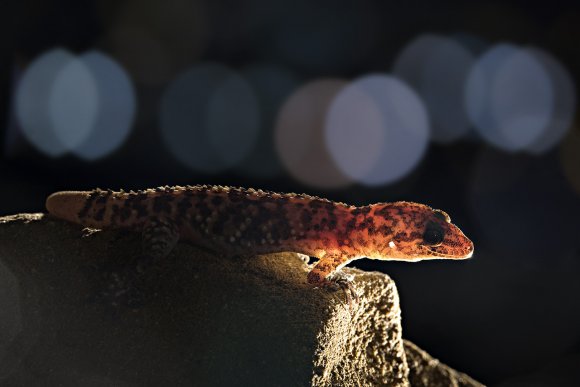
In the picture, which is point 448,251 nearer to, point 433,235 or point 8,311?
point 433,235

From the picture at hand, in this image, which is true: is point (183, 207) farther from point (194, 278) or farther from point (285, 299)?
point (285, 299)

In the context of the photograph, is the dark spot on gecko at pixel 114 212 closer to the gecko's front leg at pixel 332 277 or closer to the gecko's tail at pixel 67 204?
the gecko's tail at pixel 67 204

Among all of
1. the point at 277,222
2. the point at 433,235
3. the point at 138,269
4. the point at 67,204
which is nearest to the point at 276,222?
the point at 277,222

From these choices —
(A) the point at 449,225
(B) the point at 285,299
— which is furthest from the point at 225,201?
(A) the point at 449,225

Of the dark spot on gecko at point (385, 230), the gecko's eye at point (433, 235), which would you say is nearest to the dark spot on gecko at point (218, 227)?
the dark spot on gecko at point (385, 230)

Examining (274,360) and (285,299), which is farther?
(285,299)

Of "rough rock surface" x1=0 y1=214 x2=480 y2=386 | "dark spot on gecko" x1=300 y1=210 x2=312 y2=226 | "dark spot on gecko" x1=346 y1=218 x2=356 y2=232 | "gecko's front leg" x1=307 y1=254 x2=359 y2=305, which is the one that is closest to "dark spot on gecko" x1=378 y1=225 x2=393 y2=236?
"dark spot on gecko" x1=346 y1=218 x2=356 y2=232

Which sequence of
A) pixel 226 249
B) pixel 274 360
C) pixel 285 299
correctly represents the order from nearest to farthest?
pixel 274 360 < pixel 285 299 < pixel 226 249
